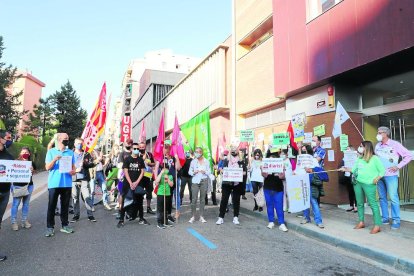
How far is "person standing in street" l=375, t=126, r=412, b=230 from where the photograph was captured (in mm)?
6555

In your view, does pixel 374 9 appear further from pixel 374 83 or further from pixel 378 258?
pixel 378 258

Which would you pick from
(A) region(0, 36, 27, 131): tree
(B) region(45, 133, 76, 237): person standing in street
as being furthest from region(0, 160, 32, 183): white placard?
(A) region(0, 36, 27, 131): tree

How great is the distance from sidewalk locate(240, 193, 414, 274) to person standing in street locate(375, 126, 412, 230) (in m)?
0.39

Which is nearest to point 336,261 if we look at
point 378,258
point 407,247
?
point 378,258

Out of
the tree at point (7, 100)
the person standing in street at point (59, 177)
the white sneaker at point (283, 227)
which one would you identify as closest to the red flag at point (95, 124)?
the person standing in street at point (59, 177)

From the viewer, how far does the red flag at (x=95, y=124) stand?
8008mm

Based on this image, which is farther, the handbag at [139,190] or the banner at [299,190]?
the handbag at [139,190]

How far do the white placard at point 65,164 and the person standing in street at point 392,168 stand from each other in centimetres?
660

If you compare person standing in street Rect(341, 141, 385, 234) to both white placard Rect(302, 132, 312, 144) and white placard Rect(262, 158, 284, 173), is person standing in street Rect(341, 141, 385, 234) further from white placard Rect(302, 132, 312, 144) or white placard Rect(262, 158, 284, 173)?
white placard Rect(302, 132, 312, 144)

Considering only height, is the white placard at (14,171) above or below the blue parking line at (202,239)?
above

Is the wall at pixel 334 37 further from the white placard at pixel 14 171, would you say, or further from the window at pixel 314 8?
the white placard at pixel 14 171

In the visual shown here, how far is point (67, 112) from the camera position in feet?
168

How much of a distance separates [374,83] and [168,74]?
1438 inches

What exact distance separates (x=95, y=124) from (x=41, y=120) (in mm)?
44680
